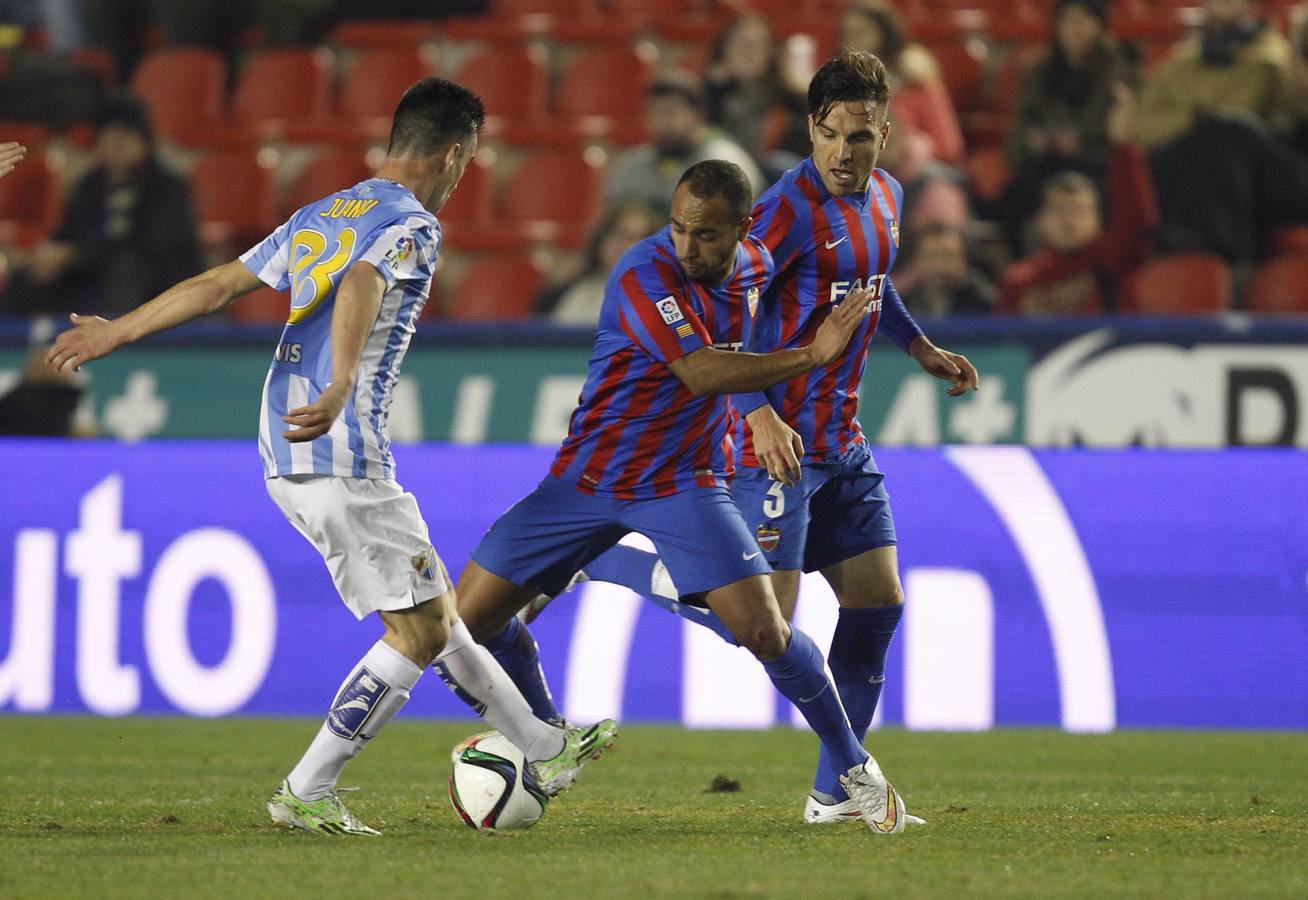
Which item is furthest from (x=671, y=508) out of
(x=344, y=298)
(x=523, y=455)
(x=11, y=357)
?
(x=11, y=357)

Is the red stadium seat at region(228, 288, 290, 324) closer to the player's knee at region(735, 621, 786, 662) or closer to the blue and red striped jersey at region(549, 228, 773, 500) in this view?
the blue and red striped jersey at region(549, 228, 773, 500)

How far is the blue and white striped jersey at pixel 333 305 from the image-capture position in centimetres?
540

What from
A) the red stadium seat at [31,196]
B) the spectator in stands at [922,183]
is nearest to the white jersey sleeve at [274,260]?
the spectator in stands at [922,183]

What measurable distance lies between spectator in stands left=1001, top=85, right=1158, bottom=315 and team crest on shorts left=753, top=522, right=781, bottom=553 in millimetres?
4977

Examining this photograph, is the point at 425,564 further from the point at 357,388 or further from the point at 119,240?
the point at 119,240

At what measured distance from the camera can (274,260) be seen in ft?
18.2

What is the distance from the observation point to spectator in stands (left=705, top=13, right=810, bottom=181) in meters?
12.0

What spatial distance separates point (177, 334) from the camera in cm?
1062

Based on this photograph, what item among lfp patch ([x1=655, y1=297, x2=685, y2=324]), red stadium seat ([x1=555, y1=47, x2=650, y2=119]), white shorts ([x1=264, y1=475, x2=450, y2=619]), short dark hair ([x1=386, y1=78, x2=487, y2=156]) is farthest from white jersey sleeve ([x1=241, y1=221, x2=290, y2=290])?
red stadium seat ([x1=555, y1=47, x2=650, y2=119])

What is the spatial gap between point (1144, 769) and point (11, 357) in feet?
21.4

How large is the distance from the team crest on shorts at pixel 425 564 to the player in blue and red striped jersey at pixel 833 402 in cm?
81

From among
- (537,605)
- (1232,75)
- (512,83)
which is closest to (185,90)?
(512,83)

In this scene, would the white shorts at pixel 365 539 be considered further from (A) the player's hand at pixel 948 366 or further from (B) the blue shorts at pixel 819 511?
(A) the player's hand at pixel 948 366

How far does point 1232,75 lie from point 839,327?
269 inches
